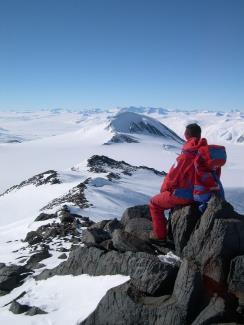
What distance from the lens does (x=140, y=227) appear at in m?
12.2

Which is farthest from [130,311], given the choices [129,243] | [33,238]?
[33,238]

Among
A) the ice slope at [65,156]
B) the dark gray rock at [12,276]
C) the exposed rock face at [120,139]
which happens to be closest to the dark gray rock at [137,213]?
the dark gray rock at [12,276]

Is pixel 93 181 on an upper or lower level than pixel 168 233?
lower

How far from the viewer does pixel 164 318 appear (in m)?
8.29

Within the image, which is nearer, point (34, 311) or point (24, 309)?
point (34, 311)

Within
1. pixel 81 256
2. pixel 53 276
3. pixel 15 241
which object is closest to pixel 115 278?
pixel 81 256

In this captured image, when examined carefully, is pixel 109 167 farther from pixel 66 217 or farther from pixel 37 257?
pixel 37 257

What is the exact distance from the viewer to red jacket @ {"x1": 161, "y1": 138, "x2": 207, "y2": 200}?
1025 cm

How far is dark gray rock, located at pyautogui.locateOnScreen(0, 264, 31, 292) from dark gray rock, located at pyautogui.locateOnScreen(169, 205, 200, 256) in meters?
5.15

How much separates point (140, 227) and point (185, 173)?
106 inches

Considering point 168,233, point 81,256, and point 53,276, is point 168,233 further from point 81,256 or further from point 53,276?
point 53,276

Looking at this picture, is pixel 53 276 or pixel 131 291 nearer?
pixel 131 291

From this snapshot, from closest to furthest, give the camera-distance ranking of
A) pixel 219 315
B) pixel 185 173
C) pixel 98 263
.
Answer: pixel 219 315, pixel 185 173, pixel 98 263

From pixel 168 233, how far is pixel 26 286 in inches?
171
